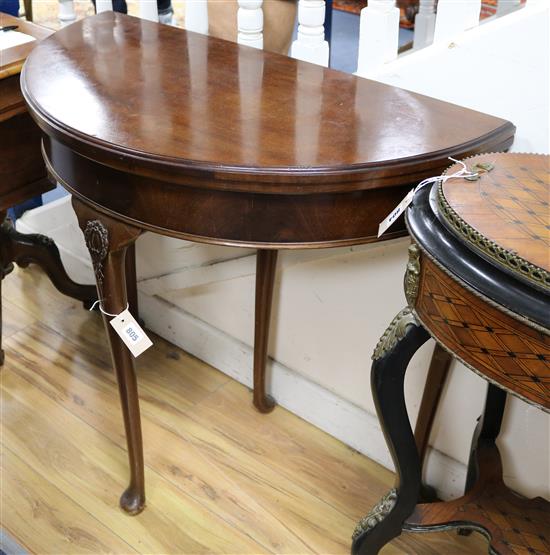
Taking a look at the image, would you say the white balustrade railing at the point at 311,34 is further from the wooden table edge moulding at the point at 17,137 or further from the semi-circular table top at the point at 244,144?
the wooden table edge moulding at the point at 17,137

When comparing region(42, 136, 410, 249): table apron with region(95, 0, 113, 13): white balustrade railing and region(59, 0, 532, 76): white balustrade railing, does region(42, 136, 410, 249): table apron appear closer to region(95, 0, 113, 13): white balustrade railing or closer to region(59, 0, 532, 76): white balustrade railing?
region(59, 0, 532, 76): white balustrade railing

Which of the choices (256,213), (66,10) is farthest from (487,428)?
(66,10)

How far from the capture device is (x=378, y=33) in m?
1.15

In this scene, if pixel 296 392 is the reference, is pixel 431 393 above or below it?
above

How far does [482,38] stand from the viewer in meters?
1.04

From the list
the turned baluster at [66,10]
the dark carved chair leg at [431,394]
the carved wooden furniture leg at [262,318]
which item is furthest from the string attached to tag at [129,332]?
the turned baluster at [66,10]

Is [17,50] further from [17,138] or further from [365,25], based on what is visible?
[365,25]

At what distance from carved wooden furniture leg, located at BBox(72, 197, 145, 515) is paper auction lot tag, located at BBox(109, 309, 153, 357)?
0.04 ft

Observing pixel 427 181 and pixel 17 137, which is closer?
pixel 427 181

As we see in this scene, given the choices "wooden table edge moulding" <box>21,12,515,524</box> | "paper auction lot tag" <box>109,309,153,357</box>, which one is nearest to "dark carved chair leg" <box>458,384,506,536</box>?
"wooden table edge moulding" <box>21,12,515,524</box>

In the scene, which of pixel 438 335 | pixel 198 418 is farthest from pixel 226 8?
pixel 438 335

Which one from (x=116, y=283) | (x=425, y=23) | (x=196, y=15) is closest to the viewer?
(x=116, y=283)

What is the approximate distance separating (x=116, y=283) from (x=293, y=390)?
0.61m

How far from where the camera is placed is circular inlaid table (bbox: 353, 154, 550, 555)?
26.2 inches
